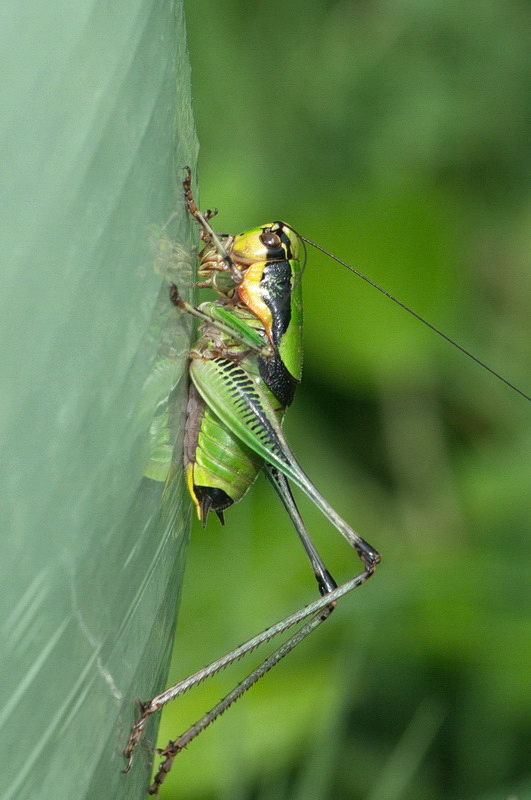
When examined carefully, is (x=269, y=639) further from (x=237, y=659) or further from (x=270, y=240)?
(x=270, y=240)

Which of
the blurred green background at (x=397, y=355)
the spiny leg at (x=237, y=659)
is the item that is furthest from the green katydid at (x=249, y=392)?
the blurred green background at (x=397, y=355)

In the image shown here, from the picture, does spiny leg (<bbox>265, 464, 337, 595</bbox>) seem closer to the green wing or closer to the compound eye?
the green wing

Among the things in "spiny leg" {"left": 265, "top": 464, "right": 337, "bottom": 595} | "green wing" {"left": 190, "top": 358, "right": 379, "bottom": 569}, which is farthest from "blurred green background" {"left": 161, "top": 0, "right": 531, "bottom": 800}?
"green wing" {"left": 190, "top": 358, "right": 379, "bottom": 569}

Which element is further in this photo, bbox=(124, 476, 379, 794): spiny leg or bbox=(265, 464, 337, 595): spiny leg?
bbox=(265, 464, 337, 595): spiny leg

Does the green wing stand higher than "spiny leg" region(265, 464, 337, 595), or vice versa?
the green wing

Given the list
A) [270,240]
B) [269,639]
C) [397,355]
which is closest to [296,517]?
[269,639]

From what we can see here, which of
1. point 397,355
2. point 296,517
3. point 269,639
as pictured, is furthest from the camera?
point 397,355

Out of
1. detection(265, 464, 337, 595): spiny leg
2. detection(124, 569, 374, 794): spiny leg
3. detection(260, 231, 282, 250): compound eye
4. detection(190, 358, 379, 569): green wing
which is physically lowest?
detection(124, 569, 374, 794): spiny leg

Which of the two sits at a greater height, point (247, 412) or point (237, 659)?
point (247, 412)
